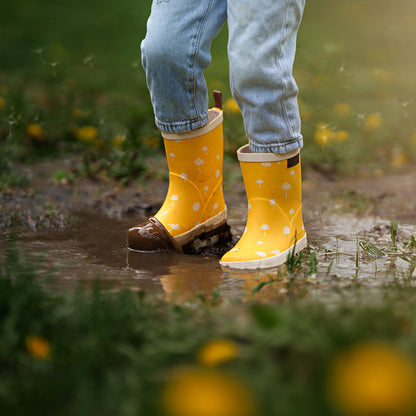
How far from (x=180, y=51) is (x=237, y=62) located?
0.23m

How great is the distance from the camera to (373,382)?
2.89 ft

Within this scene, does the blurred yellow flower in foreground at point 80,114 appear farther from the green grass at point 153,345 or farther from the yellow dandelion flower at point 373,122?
the green grass at point 153,345

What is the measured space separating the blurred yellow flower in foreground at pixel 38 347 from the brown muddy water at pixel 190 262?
0.29 metres

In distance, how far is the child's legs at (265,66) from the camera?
1779 mm

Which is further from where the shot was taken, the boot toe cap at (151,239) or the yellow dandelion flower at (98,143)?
the yellow dandelion flower at (98,143)

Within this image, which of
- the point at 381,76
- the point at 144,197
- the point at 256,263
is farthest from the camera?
the point at 381,76

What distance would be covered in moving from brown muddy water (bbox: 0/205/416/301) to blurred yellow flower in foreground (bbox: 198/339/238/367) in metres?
0.37

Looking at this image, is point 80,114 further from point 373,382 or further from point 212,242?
point 373,382

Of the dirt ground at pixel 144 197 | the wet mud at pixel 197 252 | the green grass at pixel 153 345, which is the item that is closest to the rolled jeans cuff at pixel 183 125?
the wet mud at pixel 197 252

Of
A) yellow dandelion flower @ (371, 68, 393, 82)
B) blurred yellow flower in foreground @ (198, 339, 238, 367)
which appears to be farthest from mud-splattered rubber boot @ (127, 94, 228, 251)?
yellow dandelion flower @ (371, 68, 393, 82)

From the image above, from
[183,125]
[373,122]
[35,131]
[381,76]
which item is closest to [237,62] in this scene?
[183,125]

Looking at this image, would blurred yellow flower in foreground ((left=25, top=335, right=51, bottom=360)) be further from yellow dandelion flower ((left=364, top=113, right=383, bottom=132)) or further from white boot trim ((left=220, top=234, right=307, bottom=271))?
yellow dandelion flower ((left=364, top=113, right=383, bottom=132))

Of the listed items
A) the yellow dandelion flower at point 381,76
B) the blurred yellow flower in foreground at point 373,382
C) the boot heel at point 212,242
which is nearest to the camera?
the blurred yellow flower in foreground at point 373,382

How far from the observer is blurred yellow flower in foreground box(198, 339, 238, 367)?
3.34 ft
